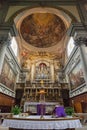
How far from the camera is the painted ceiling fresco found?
18.4m

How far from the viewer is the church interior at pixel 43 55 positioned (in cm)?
1170

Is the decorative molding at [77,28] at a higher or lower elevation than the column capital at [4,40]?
higher

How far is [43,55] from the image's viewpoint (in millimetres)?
20328

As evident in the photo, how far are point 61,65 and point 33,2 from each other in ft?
31.9

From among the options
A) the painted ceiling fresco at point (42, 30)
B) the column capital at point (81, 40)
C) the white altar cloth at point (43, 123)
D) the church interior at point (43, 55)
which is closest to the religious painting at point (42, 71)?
the church interior at point (43, 55)

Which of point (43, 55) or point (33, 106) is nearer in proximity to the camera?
point (33, 106)

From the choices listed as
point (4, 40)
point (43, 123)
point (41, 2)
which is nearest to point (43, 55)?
point (41, 2)

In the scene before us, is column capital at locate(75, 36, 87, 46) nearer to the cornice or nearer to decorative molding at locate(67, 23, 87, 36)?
decorative molding at locate(67, 23, 87, 36)

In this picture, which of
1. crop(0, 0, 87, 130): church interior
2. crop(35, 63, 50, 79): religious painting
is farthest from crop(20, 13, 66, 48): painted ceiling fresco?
crop(35, 63, 50, 79): religious painting

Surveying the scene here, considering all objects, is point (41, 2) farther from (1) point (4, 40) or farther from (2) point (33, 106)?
(2) point (33, 106)

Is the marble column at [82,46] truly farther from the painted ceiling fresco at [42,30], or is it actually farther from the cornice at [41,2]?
the painted ceiling fresco at [42,30]

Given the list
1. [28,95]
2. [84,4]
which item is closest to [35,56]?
[28,95]

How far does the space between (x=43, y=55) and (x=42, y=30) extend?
3.92 meters

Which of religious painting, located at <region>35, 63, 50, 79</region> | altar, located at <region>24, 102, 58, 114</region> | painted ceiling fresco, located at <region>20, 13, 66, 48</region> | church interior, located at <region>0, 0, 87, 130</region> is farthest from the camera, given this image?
painted ceiling fresco, located at <region>20, 13, 66, 48</region>
